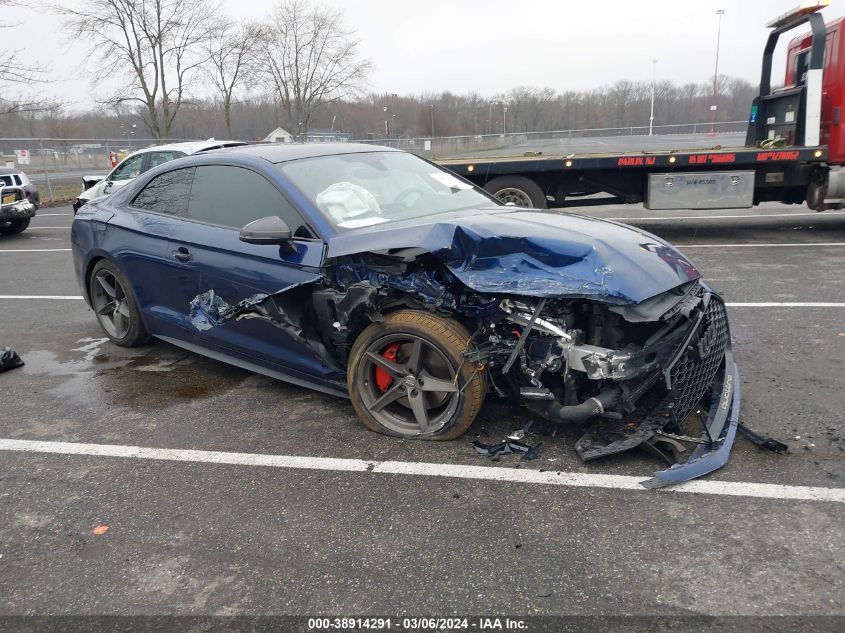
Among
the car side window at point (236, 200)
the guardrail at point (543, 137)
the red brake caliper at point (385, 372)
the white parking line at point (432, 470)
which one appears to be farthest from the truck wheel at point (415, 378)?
the guardrail at point (543, 137)

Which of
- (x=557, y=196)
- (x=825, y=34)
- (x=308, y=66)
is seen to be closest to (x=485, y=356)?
(x=557, y=196)

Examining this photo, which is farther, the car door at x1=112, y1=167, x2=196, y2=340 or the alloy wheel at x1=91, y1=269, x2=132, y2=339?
the alloy wheel at x1=91, y1=269, x2=132, y2=339

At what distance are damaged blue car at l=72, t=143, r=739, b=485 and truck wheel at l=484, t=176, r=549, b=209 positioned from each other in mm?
5874

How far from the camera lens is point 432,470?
128 inches

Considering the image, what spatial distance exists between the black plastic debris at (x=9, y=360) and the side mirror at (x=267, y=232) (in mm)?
2769

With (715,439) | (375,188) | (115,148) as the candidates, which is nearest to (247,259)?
(375,188)

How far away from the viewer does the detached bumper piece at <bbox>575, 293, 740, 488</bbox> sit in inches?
121

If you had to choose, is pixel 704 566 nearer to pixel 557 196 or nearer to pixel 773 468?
pixel 773 468

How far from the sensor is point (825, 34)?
9.15 metres

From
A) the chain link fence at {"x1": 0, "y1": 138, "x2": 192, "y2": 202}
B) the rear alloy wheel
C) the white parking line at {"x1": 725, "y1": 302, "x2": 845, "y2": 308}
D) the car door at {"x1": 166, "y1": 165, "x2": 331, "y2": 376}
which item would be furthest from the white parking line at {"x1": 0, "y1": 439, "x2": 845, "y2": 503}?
the chain link fence at {"x1": 0, "y1": 138, "x2": 192, "y2": 202}

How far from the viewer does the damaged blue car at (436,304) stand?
3117 millimetres

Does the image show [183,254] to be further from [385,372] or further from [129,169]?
[129,169]

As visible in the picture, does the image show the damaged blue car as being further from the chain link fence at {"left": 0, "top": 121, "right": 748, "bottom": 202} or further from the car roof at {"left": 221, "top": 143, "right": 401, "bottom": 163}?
the chain link fence at {"left": 0, "top": 121, "right": 748, "bottom": 202}

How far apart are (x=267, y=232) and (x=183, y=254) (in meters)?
1.11
